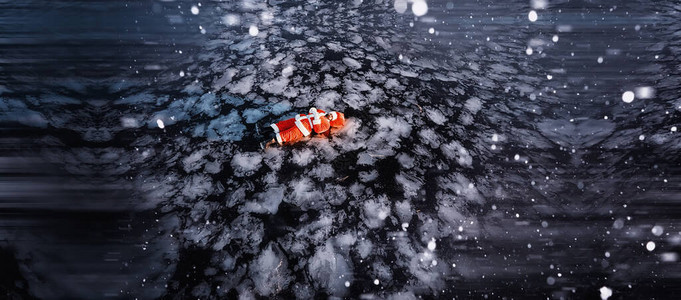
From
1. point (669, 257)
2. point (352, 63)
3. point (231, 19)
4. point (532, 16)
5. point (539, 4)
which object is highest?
point (539, 4)

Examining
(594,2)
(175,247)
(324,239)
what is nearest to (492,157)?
(324,239)

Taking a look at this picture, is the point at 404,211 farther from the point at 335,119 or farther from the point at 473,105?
the point at 473,105

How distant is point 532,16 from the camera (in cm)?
546

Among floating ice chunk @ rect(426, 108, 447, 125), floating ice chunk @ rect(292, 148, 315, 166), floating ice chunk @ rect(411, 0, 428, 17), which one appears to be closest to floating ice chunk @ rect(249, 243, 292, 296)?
floating ice chunk @ rect(292, 148, 315, 166)

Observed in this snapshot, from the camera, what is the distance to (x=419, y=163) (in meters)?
2.62

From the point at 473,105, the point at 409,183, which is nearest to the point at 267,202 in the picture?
the point at 409,183

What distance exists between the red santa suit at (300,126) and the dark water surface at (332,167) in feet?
0.58

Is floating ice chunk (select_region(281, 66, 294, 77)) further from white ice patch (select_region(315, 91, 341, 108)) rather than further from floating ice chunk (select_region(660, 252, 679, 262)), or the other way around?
floating ice chunk (select_region(660, 252, 679, 262))

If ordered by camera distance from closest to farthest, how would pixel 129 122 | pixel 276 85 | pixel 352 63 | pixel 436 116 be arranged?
pixel 129 122 → pixel 436 116 → pixel 276 85 → pixel 352 63

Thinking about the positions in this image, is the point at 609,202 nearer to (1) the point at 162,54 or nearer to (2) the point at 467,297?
(2) the point at 467,297

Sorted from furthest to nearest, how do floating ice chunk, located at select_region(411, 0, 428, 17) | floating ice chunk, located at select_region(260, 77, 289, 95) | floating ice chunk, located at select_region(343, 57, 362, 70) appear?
floating ice chunk, located at select_region(411, 0, 428, 17) → floating ice chunk, located at select_region(343, 57, 362, 70) → floating ice chunk, located at select_region(260, 77, 289, 95)

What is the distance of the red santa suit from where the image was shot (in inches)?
97.7

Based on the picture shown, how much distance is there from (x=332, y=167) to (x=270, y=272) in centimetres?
97

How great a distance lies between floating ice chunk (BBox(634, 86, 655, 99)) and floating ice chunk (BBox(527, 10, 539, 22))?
8.17 feet
